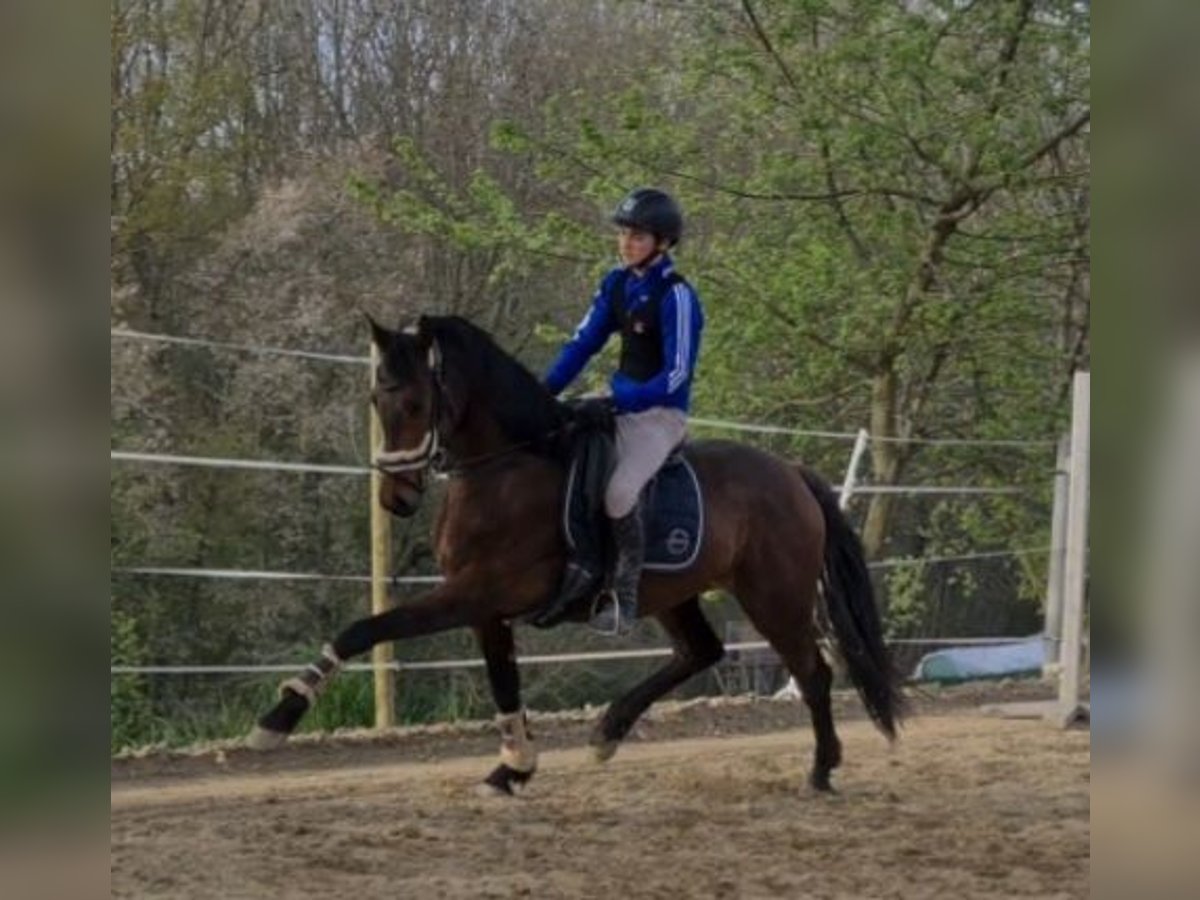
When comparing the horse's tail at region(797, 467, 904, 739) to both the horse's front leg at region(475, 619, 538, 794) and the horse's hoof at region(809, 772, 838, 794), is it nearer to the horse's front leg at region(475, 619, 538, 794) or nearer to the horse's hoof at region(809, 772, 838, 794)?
the horse's hoof at region(809, 772, 838, 794)

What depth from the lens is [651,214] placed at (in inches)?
231

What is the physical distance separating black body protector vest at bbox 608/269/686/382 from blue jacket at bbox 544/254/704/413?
0.06 feet

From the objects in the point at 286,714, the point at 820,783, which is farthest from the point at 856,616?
the point at 286,714

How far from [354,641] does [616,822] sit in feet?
3.67

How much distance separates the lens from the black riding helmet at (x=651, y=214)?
586 cm

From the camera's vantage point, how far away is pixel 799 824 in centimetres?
564

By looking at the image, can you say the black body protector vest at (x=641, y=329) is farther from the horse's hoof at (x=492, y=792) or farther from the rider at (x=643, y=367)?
the horse's hoof at (x=492, y=792)

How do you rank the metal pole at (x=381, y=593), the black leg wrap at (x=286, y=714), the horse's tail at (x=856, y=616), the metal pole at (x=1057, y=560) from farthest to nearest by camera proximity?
the metal pole at (x=1057, y=560) < the metal pole at (x=381, y=593) < the horse's tail at (x=856, y=616) < the black leg wrap at (x=286, y=714)

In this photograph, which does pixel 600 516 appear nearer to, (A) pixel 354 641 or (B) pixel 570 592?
(B) pixel 570 592

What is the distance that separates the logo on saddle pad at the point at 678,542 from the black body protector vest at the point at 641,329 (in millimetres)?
582

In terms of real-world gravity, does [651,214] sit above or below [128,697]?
above

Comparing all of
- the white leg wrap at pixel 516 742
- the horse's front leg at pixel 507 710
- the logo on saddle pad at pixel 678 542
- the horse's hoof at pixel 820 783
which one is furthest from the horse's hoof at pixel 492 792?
the horse's hoof at pixel 820 783

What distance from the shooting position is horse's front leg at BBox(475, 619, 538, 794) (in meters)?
6.01
